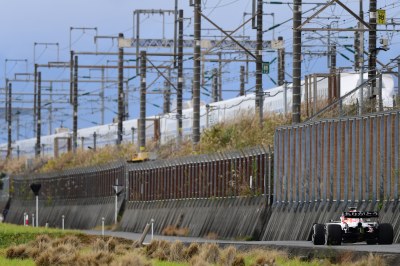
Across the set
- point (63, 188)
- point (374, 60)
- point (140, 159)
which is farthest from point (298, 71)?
point (63, 188)

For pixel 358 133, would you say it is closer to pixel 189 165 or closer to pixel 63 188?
pixel 189 165

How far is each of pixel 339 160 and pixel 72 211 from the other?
42.4 m

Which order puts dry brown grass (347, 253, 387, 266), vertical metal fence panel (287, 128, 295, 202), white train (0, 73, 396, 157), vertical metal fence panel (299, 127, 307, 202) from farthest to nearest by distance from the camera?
white train (0, 73, 396, 157) → vertical metal fence panel (287, 128, 295, 202) → vertical metal fence panel (299, 127, 307, 202) → dry brown grass (347, 253, 387, 266)

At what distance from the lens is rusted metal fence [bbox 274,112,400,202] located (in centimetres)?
3969


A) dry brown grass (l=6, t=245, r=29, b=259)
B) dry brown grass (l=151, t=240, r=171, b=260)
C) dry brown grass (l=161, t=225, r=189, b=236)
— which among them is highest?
dry brown grass (l=151, t=240, r=171, b=260)

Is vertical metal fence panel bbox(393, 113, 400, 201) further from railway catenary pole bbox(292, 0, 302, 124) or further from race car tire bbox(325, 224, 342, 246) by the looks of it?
railway catenary pole bbox(292, 0, 302, 124)

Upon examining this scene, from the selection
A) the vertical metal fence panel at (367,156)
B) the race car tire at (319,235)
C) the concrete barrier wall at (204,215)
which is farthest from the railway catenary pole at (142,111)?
the race car tire at (319,235)

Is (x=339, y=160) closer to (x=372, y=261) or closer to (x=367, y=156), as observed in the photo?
(x=367, y=156)

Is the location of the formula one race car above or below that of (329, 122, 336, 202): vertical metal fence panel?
below

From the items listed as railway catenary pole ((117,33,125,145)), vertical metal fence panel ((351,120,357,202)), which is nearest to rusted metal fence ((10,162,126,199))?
railway catenary pole ((117,33,125,145))

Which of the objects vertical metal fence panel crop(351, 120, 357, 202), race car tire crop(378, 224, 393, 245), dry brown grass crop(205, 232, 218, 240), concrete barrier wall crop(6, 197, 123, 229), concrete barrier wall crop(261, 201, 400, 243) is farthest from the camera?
concrete barrier wall crop(6, 197, 123, 229)

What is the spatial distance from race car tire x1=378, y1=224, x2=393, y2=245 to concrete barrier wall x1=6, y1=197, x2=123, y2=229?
36.7 meters

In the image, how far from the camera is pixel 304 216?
44531 mm

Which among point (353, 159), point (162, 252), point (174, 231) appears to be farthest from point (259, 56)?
point (162, 252)
